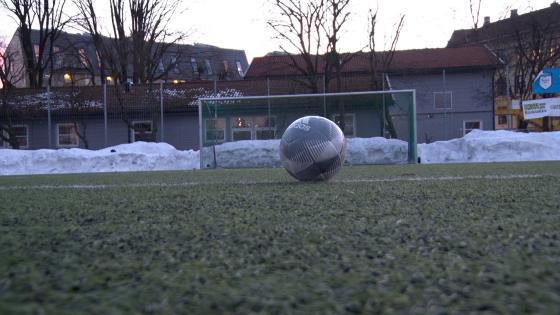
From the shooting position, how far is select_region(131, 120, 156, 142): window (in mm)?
24817

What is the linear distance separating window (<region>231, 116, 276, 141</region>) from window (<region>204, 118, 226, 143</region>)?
1.18 feet

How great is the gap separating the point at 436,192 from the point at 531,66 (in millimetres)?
40807

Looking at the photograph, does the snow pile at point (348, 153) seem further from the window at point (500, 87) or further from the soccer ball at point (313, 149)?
the window at point (500, 87)

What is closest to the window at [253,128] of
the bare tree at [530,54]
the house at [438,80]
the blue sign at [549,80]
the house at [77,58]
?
the house at [438,80]

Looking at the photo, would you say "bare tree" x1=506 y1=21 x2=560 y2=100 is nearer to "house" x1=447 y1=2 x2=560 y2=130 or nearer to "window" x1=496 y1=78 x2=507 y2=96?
"house" x1=447 y1=2 x2=560 y2=130

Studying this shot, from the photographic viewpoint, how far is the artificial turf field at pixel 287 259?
1.76m

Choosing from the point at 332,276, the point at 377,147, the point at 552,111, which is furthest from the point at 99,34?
the point at 332,276

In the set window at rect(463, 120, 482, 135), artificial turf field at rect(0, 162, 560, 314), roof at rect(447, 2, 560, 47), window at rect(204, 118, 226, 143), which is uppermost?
roof at rect(447, 2, 560, 47)

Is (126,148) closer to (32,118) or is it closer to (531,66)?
(32,118)

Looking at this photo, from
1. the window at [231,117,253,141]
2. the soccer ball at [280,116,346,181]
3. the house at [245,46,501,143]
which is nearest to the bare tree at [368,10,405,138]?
the house at [245,46,501,143]

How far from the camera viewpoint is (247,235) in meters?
3.09

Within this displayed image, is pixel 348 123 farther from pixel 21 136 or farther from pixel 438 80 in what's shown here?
pixel 438 80

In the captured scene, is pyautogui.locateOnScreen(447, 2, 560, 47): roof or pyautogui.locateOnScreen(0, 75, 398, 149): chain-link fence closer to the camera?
pyautogui.locateOnScreen(0, 75, 398, 149): chain-link fence

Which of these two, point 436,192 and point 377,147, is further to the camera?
point 377,147
